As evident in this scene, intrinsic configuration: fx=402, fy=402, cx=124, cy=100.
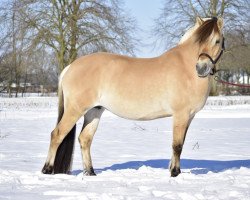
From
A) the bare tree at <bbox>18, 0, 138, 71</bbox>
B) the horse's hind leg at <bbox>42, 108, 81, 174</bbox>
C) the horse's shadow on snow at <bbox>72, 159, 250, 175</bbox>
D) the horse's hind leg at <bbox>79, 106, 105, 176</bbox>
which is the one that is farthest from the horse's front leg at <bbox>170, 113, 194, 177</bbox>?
the bare tree at <bbox>18, 0, 138, 71</bbox>

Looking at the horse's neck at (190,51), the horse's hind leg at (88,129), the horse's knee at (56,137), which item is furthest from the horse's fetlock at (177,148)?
the horse's knee at (56,137)

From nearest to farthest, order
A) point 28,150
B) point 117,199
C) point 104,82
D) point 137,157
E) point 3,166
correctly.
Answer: point 117,199 < point 104,82 < point 3,166 < point 137,157 < point 28,150

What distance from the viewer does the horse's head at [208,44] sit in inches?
199

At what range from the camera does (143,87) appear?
5.42 metres

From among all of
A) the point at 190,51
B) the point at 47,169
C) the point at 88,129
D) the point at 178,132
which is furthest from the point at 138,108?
the point at 47,169

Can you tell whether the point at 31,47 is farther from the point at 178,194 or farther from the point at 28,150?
the point at 178,194

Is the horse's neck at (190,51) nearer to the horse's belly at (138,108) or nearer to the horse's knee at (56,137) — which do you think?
the horse's belly at (138,108)

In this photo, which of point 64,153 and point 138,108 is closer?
point 138,108

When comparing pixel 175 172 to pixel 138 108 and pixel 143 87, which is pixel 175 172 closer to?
pixel 138 108

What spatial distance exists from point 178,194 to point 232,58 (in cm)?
3032

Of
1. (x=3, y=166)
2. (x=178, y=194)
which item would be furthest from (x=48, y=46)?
(x=178, y=194)

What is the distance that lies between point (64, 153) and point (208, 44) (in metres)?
2.45

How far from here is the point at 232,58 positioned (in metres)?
32.8

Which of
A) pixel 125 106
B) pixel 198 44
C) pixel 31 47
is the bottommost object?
pixel 125 106
